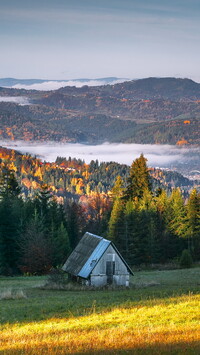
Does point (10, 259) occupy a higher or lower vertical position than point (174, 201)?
lower

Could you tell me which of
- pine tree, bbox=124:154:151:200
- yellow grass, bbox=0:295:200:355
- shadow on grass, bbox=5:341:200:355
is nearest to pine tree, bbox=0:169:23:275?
pine tree, bbox=124:154:151:200

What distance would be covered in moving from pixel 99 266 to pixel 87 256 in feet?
4.18

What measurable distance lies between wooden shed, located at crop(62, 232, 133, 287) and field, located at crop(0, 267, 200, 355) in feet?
43.3

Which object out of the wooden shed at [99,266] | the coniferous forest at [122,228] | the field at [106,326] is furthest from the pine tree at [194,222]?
the field at [106,326]

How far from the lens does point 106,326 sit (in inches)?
680

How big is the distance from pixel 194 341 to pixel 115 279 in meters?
26.9

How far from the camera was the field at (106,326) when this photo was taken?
13531 mm

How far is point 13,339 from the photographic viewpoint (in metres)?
15.3

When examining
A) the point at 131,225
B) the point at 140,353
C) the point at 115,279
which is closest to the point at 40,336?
the point at 140,353

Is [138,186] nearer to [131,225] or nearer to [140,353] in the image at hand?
[131,225]

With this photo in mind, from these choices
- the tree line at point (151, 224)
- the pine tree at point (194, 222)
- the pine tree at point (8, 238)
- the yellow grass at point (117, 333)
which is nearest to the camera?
the yellow grass at point (117, 333)

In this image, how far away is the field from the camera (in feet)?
44.4

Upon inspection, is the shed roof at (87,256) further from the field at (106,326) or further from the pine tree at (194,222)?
the pine tree at (194,222)

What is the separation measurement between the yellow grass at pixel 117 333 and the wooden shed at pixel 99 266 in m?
18.3
